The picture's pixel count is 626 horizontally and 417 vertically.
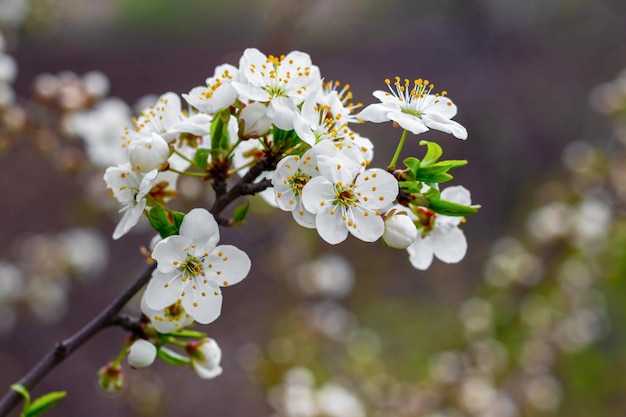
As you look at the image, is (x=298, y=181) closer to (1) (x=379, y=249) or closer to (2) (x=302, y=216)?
(2) (x=302, y=216)

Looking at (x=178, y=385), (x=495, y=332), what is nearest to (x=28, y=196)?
(x=178, y=385)

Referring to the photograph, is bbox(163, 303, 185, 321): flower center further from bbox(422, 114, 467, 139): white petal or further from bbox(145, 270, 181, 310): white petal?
bbox(422, 114, 467, 139): white petal

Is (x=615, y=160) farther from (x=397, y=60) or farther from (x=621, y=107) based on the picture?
(x=397, y=60)

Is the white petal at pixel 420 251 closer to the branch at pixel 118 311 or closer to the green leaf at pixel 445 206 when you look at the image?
the green leaf at pixel 445 206

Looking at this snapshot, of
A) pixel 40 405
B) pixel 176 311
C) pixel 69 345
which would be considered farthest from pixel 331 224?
pixel 40 405

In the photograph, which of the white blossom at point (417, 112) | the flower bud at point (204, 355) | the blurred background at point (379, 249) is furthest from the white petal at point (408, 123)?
the blurred background at point (379, 249)

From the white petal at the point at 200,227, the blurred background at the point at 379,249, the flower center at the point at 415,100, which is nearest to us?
the white petal at the point at 200,227

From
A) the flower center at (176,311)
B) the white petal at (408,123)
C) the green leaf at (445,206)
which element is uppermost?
the white petal at (408,123)
